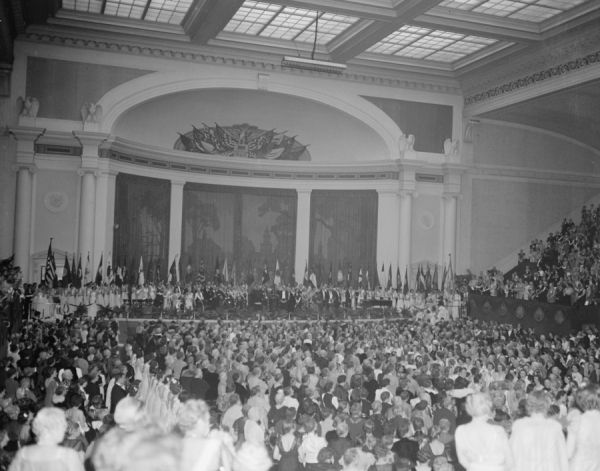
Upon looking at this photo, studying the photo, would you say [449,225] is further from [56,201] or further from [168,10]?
[56,201]

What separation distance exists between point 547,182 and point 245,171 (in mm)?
13990

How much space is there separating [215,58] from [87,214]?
765 cm

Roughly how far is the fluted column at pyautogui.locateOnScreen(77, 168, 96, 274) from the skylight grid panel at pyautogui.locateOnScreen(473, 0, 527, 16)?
1453cm

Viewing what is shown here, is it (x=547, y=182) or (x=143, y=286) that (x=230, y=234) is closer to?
(x=143, y=286)

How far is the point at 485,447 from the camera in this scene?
557 cm

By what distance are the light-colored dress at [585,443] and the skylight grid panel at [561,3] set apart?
18.3 meters

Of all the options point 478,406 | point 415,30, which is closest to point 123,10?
point 415,30

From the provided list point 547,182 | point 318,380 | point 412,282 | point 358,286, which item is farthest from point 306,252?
point 318,380

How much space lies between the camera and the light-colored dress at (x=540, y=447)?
5613mm

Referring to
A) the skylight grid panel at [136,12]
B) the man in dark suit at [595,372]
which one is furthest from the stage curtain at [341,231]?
the man in dark suit at [595,372]

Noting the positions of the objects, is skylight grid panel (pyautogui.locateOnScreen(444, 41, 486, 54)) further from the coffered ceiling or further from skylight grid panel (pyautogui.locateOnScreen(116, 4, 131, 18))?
skylight grid panel (pyautogui.locateOnScreen(116, 4, 131, 18))

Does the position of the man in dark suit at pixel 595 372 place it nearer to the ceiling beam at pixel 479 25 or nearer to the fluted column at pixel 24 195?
the ceiling beam at pixel 479 25

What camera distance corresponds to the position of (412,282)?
96.0 ft

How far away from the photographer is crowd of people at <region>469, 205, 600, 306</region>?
23.0 metres
